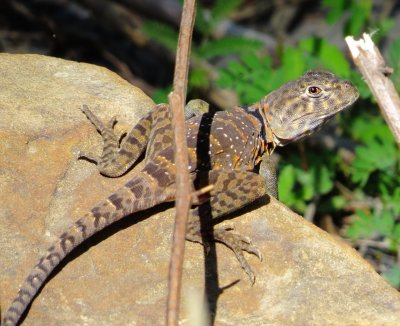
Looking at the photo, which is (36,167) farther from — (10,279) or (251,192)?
(251,192)

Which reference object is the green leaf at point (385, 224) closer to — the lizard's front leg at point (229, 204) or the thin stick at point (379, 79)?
the lizard's front leg at point (229, 204)

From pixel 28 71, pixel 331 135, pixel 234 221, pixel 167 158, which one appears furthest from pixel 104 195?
pixel 331 135

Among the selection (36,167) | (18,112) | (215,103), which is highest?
(215,103)

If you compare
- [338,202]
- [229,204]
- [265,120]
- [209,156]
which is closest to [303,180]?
[338,202]

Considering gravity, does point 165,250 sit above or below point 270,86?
below

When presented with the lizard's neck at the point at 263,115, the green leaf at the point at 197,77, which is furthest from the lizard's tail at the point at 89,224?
the green leaf at the point at 197,77

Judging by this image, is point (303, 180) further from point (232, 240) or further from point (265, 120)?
point (232, 240)

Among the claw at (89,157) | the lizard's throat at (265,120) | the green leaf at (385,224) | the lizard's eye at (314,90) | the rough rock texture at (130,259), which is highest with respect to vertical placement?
the lizard's eye at (314,90)
